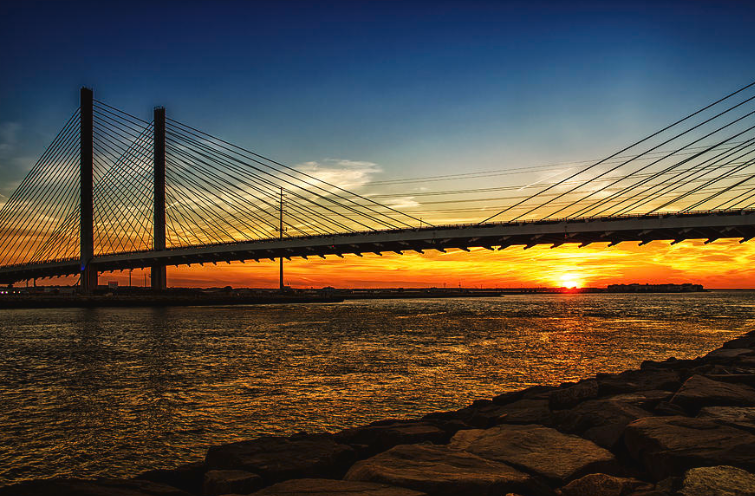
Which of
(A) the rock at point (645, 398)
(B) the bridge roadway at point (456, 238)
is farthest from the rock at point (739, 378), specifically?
(B) the bridge roadway at point (456, 238)

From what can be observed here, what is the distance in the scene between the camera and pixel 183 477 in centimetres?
548

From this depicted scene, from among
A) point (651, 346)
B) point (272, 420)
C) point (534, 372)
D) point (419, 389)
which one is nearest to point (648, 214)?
point (651, 346)

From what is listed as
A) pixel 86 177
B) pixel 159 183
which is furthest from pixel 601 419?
pixel 86 177

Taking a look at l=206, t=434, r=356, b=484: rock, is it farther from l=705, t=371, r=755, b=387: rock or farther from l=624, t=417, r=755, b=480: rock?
l=705, t=371, r=755, b=387: rock

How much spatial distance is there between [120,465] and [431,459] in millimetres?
4303

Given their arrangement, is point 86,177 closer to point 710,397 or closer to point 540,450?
point 540,450

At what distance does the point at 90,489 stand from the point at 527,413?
Answer: 18.0 feet

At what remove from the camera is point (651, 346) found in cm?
2111

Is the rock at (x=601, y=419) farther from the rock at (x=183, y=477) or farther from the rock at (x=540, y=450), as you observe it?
the rock at (x=183, y=477)

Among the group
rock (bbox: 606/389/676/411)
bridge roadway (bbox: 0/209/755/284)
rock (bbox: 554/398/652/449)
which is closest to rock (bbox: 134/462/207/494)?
rock (bbox: 554/398/652/449)

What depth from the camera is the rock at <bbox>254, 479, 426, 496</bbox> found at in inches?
164

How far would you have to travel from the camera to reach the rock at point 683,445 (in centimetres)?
456

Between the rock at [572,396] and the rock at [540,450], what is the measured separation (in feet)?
5.68

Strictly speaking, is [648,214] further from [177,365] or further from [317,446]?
[317,446]
